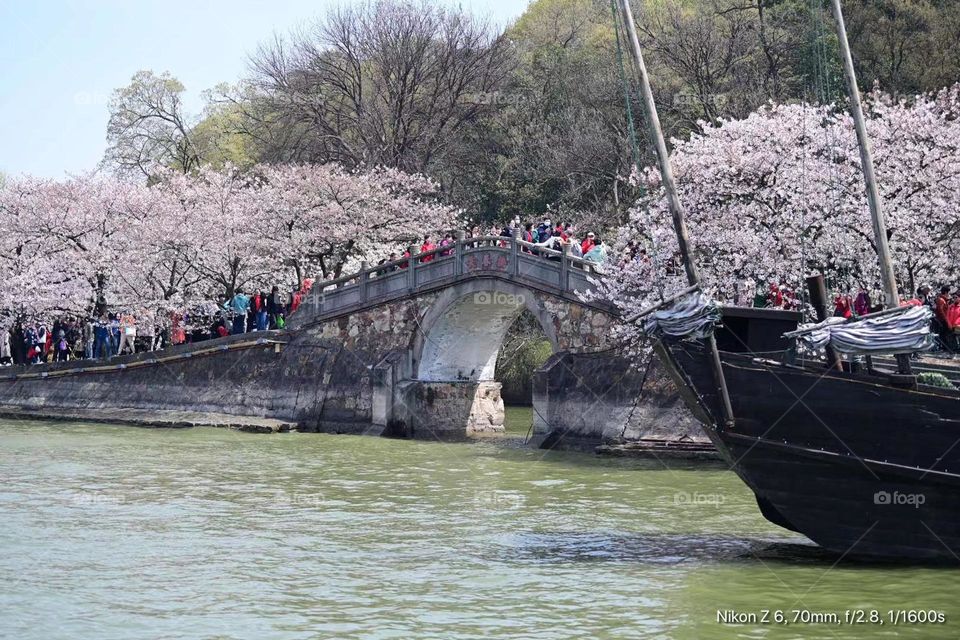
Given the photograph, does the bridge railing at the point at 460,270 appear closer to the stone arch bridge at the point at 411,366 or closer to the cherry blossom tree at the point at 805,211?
the stone arch bridge at the point at 411,366

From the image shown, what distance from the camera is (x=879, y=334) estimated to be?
14562mm

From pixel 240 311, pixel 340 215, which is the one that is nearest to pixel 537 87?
pixel 340 215

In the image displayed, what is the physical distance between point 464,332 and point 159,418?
321 inches

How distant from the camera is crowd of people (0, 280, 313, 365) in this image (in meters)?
35.5

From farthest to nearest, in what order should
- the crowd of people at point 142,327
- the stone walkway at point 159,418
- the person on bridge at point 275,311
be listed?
the crowd of people at point 142,327 → the person on bridge at point 275,311 → the stone walkway at point 159,418

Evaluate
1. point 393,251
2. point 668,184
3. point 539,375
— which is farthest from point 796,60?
point 668,184

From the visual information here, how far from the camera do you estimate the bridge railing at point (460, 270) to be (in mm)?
27406

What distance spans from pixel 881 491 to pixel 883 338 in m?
1.70

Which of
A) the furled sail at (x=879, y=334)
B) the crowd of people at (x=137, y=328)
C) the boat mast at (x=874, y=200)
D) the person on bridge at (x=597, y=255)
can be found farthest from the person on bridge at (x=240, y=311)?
the furled sail at (x=879, y=334)

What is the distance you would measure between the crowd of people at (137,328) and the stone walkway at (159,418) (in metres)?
2.14

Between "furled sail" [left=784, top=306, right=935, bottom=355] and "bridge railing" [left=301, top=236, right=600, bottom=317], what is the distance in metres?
11.9

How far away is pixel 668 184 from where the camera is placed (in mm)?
15766

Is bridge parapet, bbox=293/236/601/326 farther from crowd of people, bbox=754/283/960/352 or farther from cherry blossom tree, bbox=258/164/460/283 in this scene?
cherry blossom tree, bbox=258/164/460/283

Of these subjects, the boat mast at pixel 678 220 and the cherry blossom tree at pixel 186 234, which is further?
the cherry blossom tree at pixel 186 234
